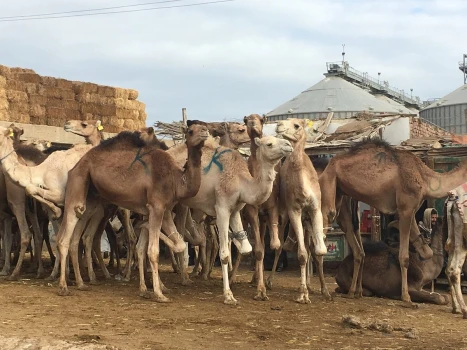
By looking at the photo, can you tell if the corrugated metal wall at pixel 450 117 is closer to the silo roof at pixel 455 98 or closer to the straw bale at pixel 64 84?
the silo roof at pixel 455 98

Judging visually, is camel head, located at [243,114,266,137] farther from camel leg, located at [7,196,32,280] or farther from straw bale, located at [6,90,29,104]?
straw bale, located at [6,90,29,104]

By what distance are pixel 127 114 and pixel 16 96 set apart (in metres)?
3.89

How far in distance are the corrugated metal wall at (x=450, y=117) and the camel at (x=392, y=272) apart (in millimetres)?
29998

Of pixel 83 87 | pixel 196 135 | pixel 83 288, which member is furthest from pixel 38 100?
pixel 196 135

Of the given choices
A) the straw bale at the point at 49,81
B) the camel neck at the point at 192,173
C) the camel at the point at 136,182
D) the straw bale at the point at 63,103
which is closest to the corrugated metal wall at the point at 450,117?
the straw bale at the point at 63,103

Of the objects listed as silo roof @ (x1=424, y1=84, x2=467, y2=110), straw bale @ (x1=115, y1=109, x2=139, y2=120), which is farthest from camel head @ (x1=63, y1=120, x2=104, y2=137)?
silo roof @ (x1=424, y1=84, x2=467, y2=110)

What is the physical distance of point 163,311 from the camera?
969cm

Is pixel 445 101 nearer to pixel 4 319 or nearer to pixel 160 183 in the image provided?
pixel 160 183

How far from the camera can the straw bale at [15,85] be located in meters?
20.4

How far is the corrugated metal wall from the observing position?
41500 millimetres

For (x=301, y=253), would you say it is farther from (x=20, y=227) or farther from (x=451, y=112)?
(x=451, y=112)

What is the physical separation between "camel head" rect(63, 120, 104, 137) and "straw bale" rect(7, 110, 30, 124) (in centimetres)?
712

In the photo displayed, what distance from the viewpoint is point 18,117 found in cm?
2042

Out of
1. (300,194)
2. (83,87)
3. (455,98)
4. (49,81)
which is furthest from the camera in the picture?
(455,98)
